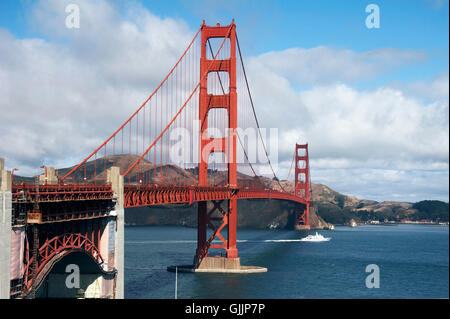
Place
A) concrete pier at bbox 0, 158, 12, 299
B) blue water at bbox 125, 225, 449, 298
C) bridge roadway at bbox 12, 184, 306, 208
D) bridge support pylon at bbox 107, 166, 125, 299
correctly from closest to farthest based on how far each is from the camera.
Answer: concrete pier at bbox 0, 158, 12, 299 → bridge roadway at bbox 12, 184, 306, 208 → bridge support pylon at bbox 107, 166, 125, 299 → blue water at bbox 125, 225, 449, 298

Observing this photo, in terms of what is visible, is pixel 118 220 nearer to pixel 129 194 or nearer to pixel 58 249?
pixel 129 194

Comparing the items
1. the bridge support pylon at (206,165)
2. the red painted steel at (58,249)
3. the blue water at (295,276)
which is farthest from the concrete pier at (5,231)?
the bridge support pylon at (206,165)

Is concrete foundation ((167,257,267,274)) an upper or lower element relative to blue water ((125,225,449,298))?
upper

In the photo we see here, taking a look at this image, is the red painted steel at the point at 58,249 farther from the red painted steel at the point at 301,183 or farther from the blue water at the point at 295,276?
the red painted steel at the point at 301,183

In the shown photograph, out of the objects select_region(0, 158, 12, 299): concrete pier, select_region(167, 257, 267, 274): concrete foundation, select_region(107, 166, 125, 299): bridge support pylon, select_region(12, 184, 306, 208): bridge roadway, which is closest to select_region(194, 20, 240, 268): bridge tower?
select_region(167, 257, 267, 274): concrete foundation

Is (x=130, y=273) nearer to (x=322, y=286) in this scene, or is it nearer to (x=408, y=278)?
(x=322, y=286)

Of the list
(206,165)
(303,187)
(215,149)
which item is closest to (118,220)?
(206,165)

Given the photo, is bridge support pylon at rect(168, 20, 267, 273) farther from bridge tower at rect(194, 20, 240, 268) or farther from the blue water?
the blue water
